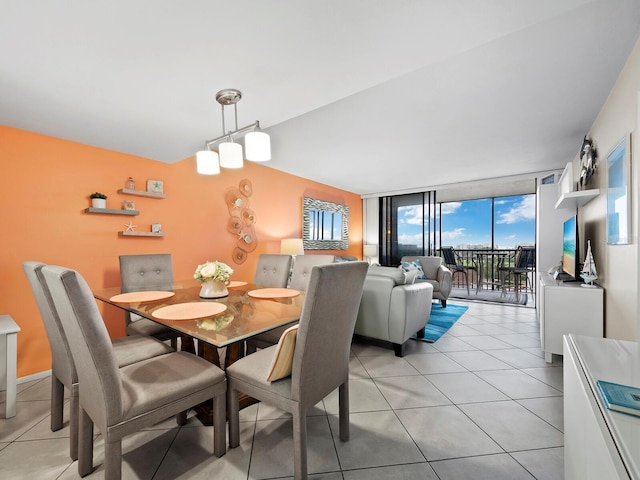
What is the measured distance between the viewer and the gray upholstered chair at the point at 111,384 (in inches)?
40.4

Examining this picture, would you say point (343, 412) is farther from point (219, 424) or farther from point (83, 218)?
point (83, 218)

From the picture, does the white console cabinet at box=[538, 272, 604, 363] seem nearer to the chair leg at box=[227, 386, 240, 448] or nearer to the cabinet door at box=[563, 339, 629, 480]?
the cabinet door at box=[563, 339, 629, 480]

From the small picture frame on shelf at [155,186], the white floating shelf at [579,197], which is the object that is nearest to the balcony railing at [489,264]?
the white floating shelf at [579,197]

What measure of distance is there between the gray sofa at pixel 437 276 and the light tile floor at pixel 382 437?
2278mm

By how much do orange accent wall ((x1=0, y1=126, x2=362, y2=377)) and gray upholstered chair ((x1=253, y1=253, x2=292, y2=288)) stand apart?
1064mm

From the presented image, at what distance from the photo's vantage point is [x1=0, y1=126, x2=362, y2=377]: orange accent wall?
2.24 metres

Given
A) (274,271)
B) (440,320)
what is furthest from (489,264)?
(274,271)

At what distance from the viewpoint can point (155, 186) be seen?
300 centimetres

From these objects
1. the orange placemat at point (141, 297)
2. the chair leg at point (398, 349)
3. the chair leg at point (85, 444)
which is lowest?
the chair leg at point (398, 349)

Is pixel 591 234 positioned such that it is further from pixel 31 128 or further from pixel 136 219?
pixel 31 128

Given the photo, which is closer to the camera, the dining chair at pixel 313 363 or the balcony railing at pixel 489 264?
the dining chair at pixel 313 363

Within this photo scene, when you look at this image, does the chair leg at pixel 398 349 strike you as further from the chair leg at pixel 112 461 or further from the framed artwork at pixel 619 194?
the chair leg at pixel 112 461

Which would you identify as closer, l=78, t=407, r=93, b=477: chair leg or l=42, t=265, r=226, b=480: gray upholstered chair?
l=42, t=265, r=226, b=480: gray upholstered chair

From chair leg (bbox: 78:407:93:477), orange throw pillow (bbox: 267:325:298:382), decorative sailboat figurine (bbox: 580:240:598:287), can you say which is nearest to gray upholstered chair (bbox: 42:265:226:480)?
chair leg (bbox: 78:407:93:477)
